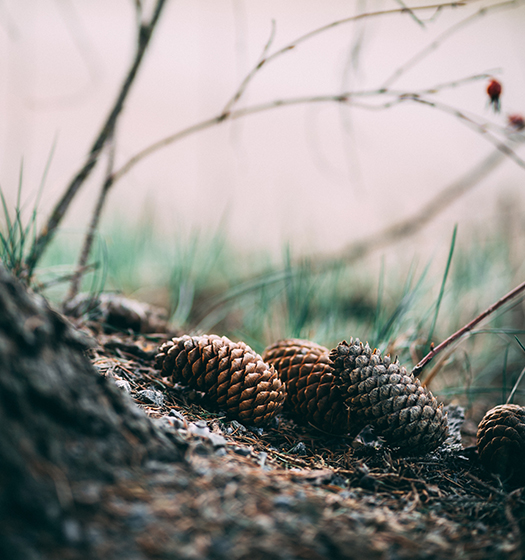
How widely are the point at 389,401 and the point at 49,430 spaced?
A: 470mm

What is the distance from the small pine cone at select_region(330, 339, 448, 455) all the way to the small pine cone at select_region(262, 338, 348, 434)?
1.5 inches

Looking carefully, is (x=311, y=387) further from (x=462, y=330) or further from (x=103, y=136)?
(x=103, y=136)

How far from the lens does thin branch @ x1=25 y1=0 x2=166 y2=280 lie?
932 millimetres

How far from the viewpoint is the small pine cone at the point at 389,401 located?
0.60 meters

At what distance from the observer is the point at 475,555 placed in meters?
0.40

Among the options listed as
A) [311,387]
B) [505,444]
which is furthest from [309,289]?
[505,444]

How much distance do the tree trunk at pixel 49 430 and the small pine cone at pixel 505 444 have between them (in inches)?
19.7

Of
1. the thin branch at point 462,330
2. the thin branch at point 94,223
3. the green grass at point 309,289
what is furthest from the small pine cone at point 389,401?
the thin branch at point 94,223

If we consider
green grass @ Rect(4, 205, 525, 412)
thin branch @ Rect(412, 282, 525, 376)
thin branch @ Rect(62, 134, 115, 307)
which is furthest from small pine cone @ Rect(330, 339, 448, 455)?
thin branch @ Rect(62, 134, 115, 307)

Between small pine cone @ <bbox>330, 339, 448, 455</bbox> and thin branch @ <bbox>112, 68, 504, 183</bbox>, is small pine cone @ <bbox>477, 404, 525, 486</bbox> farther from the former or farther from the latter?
thin branch @ <bbox>112, 68, 504, 183</bbox>

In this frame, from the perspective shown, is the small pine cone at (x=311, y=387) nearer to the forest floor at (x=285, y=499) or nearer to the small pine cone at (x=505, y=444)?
the forest floor at (x=285, y=499)

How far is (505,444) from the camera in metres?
0.61

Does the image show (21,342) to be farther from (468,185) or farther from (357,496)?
(468,185)

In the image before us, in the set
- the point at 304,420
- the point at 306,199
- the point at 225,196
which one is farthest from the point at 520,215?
the point at 304,420
